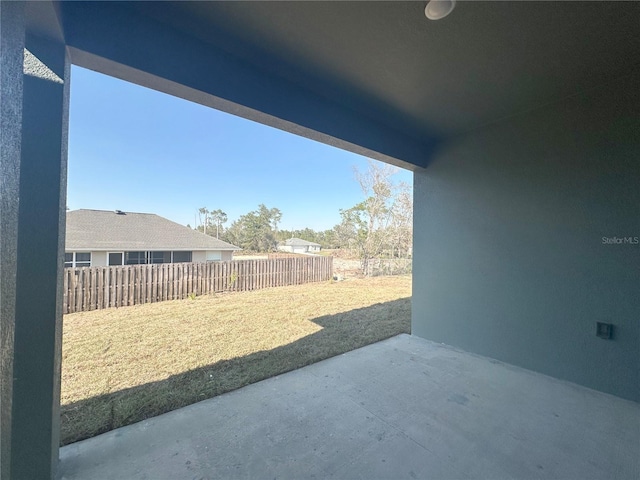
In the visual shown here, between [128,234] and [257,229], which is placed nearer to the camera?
[128,234]

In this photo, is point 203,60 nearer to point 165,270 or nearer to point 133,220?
point 165,270

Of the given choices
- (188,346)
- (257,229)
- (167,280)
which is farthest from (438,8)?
(257,229)

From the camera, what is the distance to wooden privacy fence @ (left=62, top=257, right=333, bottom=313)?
5.11 metres

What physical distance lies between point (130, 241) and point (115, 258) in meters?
0.69

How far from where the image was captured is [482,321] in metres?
3.09

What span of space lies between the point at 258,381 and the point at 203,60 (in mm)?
2678

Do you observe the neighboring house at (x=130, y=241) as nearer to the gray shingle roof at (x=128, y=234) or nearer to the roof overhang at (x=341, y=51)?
the gray shingle roof at (x=128, y=234)

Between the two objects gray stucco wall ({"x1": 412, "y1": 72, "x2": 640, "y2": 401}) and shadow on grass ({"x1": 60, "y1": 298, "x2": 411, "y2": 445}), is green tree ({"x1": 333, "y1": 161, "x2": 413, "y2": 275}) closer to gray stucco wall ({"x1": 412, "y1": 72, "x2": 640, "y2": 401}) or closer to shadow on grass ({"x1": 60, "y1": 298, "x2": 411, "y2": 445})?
shadow on grass ({"x1": 60, "y1": 298, "x2": 411, "y2": 445})

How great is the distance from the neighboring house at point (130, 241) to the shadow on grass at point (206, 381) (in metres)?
7.54

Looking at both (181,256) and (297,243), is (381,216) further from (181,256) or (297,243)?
(297,243)

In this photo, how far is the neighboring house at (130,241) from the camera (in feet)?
26.3

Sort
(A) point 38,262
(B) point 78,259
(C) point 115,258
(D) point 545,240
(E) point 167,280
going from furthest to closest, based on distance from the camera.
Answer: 1. (C) point 115,258
2. (B) point 78,259
3. (E) point 167,280
4. (D) point 545,240
5. (A) point 38,262

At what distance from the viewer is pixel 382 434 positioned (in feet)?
5.76

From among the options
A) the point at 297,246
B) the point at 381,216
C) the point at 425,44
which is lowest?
the point at 297,246
